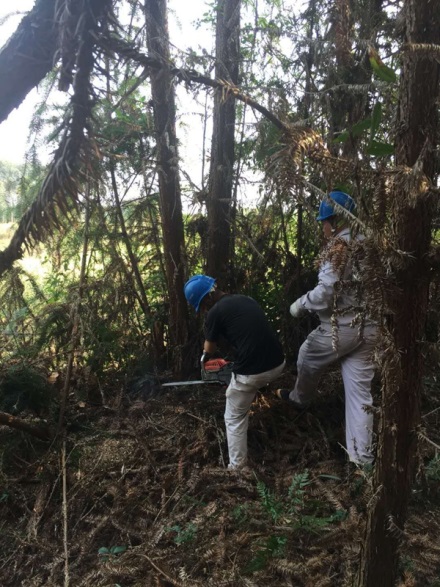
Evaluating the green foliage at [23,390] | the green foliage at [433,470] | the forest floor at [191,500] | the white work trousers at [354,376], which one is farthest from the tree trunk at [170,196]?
the green foliage at [433,470]

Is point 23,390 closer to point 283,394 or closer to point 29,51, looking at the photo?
point 283,394

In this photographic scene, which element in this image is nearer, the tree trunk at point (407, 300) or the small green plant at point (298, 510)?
the tree trunk at point (407, 300)

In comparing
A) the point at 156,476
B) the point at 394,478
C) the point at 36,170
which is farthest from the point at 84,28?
the point at 156,476

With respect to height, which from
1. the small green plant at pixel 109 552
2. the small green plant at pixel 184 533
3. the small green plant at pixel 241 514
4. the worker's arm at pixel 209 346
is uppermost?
the worker's arm at pixel 209 346

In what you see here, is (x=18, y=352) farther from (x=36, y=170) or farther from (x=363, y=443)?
(x=363, y=443)

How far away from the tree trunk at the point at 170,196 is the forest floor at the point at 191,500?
0.67m

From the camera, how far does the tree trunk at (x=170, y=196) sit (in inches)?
169

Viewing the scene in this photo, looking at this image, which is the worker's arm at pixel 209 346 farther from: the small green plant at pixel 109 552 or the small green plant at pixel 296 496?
the small green plant at pixel 109 552

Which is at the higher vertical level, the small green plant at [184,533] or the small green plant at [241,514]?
the small green plant at [241,514]

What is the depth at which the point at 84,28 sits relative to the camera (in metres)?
2.28

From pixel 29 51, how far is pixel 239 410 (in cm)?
294

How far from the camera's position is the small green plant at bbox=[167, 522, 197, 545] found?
2.90 meters

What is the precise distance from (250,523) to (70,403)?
2.55 metres

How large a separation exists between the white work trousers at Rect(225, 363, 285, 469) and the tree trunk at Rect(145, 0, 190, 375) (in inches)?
50.4
